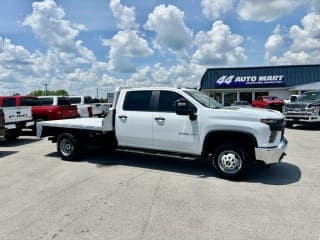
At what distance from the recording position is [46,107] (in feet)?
45.4

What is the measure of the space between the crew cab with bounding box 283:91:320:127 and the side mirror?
11454mm

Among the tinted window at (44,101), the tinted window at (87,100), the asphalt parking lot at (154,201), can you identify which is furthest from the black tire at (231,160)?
the tinted window at (87,100)

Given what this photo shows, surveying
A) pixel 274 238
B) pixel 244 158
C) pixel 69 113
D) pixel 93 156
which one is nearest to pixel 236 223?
pixel 274 238

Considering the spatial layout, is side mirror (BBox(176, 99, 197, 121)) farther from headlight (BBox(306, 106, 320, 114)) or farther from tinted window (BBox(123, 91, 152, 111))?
headlight (BBox(306, 106, 320, 114))

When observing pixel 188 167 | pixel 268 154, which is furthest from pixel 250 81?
pixel 268 154

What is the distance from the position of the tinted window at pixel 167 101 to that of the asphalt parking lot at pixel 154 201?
1.48m

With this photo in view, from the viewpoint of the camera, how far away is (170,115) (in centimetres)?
669

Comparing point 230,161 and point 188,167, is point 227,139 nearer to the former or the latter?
point 230,161

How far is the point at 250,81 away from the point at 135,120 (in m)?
34.6

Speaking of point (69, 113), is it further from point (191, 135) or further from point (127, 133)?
point (191, 135)

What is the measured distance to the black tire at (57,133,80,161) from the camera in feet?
26.5

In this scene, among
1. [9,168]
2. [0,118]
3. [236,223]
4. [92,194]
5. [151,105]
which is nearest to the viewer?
[236,223]

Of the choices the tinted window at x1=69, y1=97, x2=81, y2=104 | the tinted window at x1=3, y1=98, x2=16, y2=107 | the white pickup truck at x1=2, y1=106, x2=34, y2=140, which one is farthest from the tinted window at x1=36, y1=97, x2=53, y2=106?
the tinted window at x1=69, y1=97, x2=81, y2=104

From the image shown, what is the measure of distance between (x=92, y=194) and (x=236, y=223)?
2622mm
